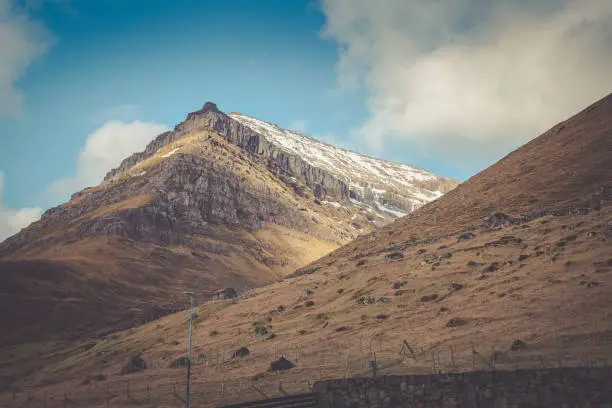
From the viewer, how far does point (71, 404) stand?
49.3 meters

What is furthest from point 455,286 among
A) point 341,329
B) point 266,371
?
point 266,371

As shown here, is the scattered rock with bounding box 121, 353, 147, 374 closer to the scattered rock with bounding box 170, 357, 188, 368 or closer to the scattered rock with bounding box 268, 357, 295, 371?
the scattered rock with bounding box 170, 357, 188, 368

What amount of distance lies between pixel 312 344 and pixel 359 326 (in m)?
5.95

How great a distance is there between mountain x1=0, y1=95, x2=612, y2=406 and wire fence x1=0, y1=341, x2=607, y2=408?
251 millimetres

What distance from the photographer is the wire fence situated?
3444 cm

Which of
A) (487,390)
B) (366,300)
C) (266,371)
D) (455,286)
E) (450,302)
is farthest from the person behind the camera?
(366,300)

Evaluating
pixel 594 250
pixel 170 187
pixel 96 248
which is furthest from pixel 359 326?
pixel 170 187

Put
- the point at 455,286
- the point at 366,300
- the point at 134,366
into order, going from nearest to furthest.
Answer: the point at 455,286
the point at 134,366
the point at 366,300

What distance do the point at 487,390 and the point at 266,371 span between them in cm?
2609

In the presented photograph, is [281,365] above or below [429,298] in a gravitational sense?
below

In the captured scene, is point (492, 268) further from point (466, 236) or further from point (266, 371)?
point (266, 371)

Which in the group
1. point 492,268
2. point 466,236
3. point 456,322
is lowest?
point 456,322

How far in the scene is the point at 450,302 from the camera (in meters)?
54.1

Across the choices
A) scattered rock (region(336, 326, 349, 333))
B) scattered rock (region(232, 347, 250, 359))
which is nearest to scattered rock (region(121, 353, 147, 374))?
scattered rock (region(232, 347, 250, 359))
